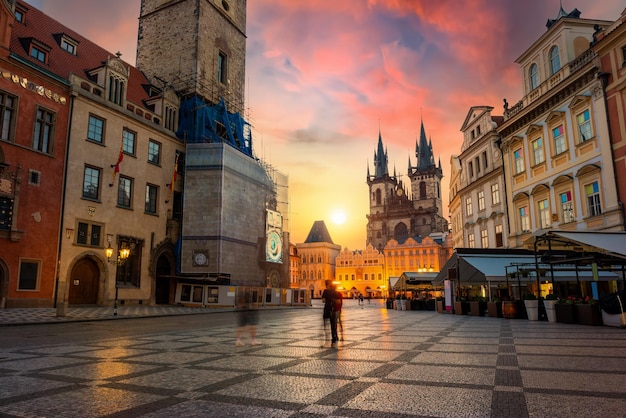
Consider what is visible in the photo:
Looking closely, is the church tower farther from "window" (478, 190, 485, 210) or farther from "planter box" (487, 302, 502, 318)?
"planter box" (487, 302, 502, 318)

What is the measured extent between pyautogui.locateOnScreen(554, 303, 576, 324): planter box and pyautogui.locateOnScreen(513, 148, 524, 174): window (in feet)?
46.2

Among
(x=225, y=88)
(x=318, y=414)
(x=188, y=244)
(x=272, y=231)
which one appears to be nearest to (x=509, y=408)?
(x=318, y=414)

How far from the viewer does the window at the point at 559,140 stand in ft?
83.5

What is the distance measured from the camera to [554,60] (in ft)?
87.5

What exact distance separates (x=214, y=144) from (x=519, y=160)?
2354cm

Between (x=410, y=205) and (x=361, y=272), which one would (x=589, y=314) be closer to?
(x=361, y=272)

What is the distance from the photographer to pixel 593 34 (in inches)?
949

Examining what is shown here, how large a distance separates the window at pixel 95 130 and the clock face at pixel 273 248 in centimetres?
1788

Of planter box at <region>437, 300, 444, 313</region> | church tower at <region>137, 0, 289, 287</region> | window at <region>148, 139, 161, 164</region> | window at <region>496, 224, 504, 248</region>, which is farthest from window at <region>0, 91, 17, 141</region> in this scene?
window at <region>496, 224, 504, 248</region>

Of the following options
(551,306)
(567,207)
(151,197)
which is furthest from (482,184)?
(151,197)

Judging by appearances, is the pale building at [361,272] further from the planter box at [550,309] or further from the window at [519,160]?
the planter box at [550,309]

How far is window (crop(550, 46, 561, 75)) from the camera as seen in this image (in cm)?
2624

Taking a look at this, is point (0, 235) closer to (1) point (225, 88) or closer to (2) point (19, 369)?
(2) point (19, 369)

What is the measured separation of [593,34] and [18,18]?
3556 centimetres
